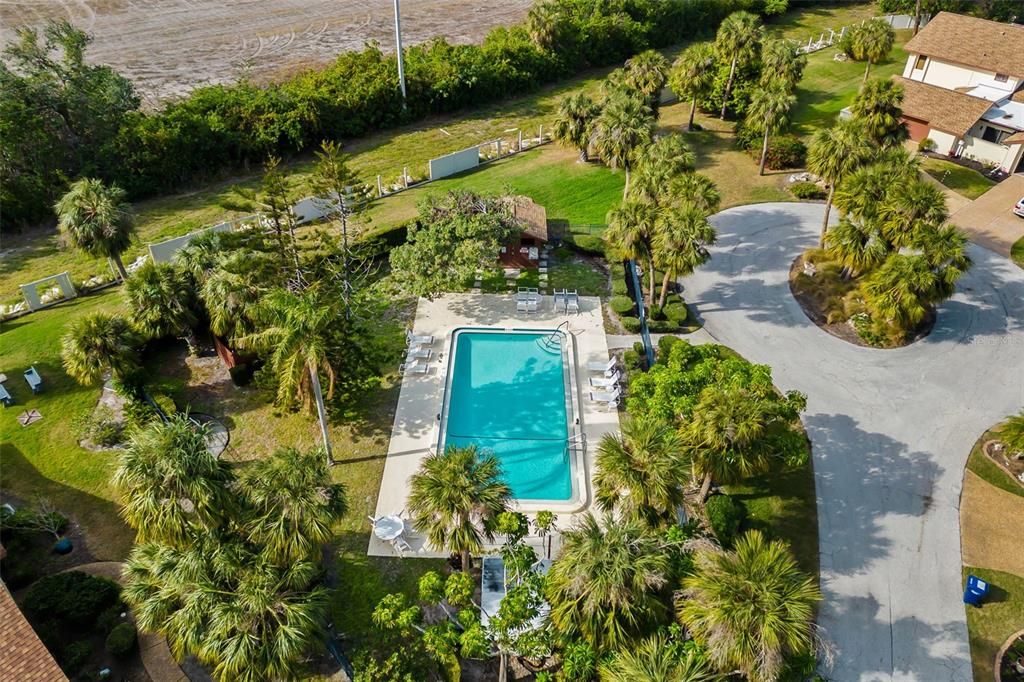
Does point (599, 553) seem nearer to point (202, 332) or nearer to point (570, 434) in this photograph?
point (570, 434)

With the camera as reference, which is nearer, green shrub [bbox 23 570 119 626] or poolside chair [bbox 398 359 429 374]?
green shrub [bbox 23 570 119 626]

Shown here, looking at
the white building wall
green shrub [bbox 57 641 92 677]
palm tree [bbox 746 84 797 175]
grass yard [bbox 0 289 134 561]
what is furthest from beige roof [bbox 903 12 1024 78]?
green shrub [bbox 57 641 92 677]

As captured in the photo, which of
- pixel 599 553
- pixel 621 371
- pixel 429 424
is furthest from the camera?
pixel 621 371

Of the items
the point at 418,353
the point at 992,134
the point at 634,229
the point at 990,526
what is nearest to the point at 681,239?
the point at 634,229

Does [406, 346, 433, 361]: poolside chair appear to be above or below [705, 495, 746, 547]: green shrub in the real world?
above

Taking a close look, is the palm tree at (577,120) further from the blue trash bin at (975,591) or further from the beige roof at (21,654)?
the beige roof at (21,654)

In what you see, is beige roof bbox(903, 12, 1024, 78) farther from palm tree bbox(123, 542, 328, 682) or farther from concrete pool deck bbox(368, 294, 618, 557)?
palm tree bbox(123, 542, 328, 682)

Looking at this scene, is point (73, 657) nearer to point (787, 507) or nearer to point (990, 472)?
point (787, 507)

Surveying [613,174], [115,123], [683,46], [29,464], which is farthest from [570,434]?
[683,46]
